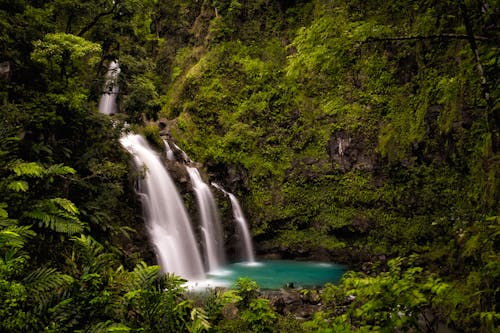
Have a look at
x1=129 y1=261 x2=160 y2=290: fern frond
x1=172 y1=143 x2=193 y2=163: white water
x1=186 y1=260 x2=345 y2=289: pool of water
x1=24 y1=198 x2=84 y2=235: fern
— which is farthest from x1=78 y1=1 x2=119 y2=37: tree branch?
x1=186 y1=260 x2=345 y2=289: pool of water

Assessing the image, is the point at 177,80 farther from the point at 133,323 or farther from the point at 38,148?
the point at 133,323

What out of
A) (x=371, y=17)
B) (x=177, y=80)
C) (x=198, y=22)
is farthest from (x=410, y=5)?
(x=198, y=22)

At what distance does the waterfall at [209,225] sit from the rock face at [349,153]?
260 inches

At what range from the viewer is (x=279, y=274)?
45.7ft

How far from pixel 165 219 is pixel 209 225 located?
2.58 m

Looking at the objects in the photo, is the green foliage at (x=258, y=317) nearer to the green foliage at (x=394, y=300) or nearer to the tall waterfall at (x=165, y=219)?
the green foliage at (x=394, y=300)

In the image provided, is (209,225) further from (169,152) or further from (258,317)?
(258,317)

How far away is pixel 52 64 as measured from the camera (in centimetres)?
800

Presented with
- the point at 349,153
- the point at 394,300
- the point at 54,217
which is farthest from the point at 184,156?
the point at 394,300

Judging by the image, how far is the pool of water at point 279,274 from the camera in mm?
12377

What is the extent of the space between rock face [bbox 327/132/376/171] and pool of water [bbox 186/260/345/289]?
5.04m

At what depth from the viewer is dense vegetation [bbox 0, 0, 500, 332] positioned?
3.23 metres

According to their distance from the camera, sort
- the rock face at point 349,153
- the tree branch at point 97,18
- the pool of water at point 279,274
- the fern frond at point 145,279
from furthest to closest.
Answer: the rock face at point 349,153
the pool of water at point 279,274
the tree branch at point 97,18
the fern frond at point 145,279

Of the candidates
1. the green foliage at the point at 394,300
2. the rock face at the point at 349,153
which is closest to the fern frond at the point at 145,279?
the green foliage at the point at 394,300
